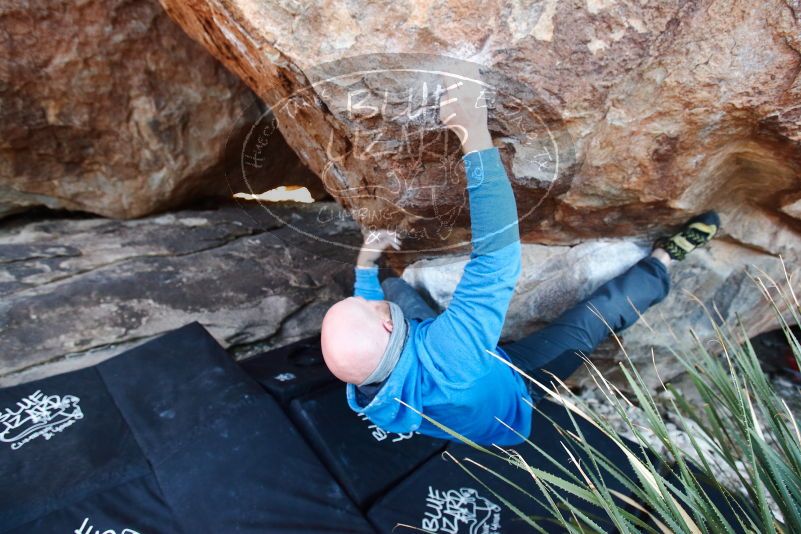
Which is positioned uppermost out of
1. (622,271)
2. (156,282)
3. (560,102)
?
(560,102)

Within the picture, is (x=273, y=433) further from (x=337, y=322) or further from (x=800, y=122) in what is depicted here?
(x=800, y=122)

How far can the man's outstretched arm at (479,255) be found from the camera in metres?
1.18

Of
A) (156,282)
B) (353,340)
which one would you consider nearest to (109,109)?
(156,282)

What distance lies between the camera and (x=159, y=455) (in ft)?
4.79

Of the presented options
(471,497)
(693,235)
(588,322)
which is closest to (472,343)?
(471,497)

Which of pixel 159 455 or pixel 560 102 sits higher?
pixel 560 102

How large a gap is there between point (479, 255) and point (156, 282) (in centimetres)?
146

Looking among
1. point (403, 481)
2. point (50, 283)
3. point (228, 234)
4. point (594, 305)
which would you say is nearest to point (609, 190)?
point (594, 305)

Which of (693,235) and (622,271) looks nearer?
(693,235)

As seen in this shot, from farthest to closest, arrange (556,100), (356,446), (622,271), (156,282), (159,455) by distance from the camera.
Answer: (156,282) → (622,271) → (356,446) → (159,455) → (556,100)

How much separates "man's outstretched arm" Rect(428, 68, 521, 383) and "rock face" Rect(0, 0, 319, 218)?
2.11ft

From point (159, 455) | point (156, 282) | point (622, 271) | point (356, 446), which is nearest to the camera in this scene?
point (159, 455)

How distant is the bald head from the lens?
129 centimetres

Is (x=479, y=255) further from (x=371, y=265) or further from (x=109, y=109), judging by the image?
(x=109, y=109)
